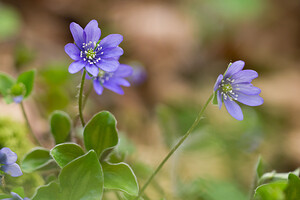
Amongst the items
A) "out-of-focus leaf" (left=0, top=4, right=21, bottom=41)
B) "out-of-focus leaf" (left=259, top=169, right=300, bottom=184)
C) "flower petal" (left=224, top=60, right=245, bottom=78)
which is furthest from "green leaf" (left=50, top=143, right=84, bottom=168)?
"out-of-focus leaf" (left=0, top=4, right=21, bottom=41)

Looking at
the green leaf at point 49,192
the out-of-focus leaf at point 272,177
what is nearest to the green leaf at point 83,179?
the green leaf at point 49,192

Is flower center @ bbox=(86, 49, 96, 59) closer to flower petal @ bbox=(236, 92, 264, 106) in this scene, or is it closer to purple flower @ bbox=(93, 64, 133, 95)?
purple flower @ bbox=(93, 64, 133, 95)

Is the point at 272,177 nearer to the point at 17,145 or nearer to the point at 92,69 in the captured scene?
the point at 92,69

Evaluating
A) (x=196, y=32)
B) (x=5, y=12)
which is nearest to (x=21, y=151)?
(x=5, y=12)

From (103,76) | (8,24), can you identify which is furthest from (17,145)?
(8,24)

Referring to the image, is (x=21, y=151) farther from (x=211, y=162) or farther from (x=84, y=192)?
(x=211, y=162)

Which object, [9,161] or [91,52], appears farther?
[91,52]
